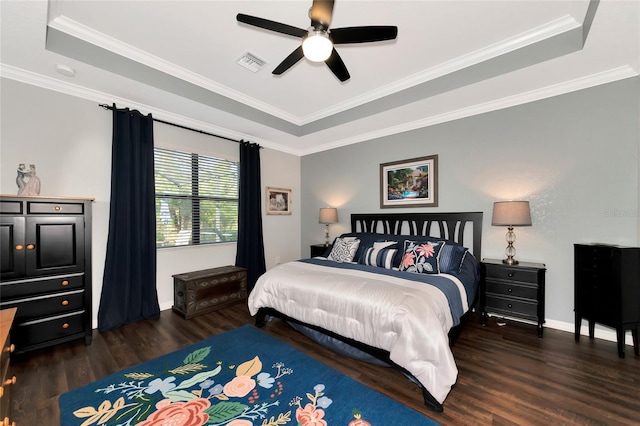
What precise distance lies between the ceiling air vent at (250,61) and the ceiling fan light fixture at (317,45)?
1026 mm

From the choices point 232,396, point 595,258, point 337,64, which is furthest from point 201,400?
point 595,258

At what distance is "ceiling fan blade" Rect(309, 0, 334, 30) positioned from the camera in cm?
168

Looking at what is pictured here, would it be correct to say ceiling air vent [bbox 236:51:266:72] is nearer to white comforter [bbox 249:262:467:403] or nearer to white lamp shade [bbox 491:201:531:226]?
white comforter [bbox 249:262:467:403]

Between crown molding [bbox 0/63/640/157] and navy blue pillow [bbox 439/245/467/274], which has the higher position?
crown molding [bbox 0/63/640/157]

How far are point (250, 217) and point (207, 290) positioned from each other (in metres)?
1.41

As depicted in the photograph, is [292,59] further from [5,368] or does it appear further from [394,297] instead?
[5,368]

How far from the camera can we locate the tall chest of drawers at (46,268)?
226 centimetres

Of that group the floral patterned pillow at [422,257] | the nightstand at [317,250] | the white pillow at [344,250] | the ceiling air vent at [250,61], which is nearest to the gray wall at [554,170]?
the floral patterned pillow at [422,257]

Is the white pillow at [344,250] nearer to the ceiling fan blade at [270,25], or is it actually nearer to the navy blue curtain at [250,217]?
the navy blue curtain at [250,217]

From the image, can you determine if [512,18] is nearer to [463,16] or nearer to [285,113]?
[463,16]

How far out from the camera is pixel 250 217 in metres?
4.52

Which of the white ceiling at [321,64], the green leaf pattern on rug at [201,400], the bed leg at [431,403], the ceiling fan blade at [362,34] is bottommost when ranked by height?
the green leaf pattern on rug at [201,400]

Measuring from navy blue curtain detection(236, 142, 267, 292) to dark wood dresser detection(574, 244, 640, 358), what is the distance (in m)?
4.18

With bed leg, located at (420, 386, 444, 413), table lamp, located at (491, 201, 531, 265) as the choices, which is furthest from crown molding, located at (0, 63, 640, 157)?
bed leg, located at (420, 386, 444, 413)
